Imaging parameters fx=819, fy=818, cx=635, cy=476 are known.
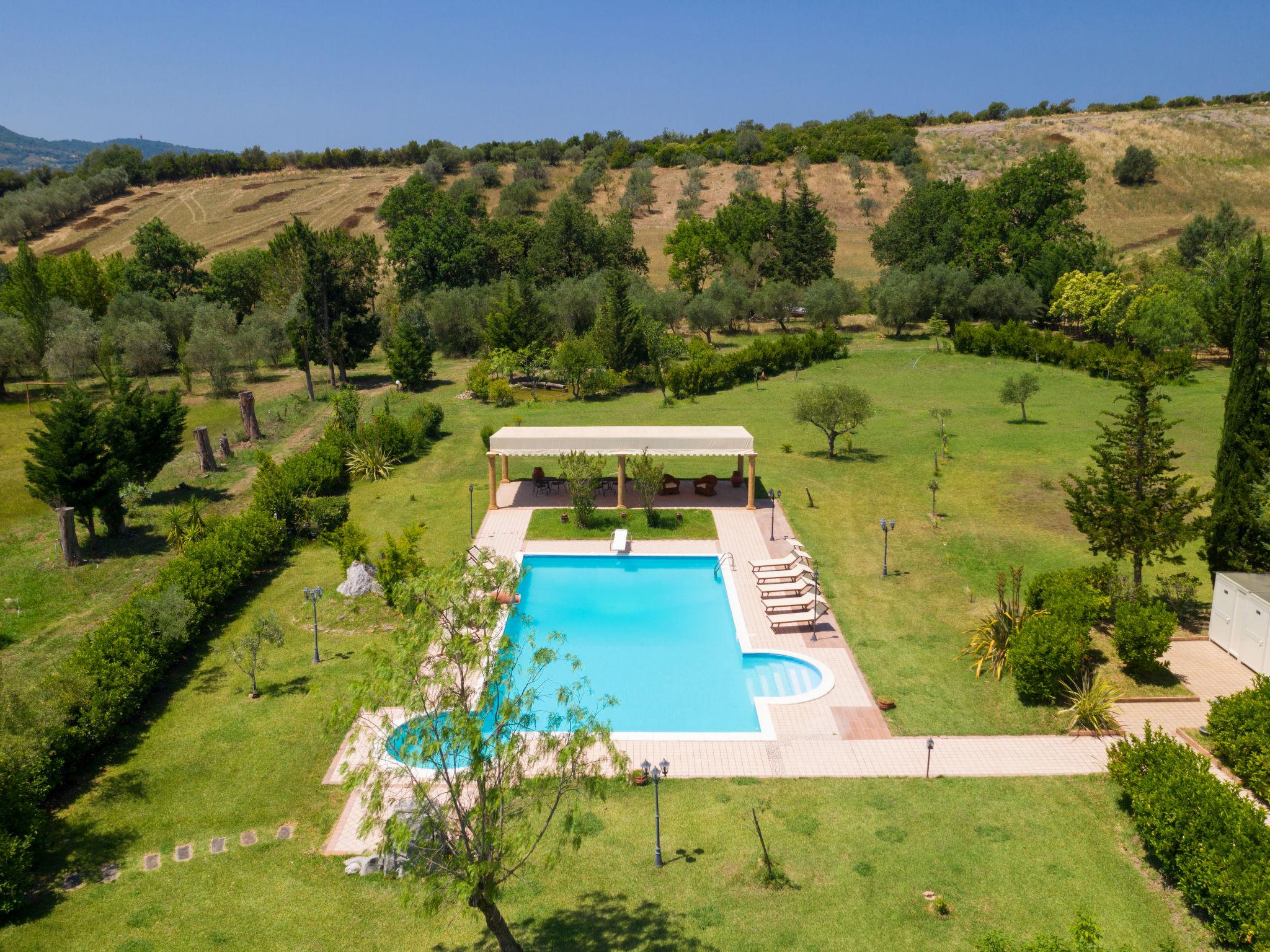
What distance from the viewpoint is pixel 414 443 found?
108ft

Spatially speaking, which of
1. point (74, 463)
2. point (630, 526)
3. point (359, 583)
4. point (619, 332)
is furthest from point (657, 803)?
point (619, 332)

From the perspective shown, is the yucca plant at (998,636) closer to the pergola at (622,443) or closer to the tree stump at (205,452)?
the pergola at (622,443)

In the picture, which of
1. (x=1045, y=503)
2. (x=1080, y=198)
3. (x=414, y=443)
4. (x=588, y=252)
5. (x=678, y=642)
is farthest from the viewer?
(x=588, y=252)

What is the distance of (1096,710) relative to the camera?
15.5 meters

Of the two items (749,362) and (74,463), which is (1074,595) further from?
(749,362)

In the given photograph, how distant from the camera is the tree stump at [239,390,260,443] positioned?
34375 mm

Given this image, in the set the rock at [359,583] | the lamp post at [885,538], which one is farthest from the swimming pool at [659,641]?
the lamp post at [885,538]

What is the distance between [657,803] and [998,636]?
9386mm

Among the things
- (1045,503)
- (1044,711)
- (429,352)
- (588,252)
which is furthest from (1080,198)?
(1044,711)

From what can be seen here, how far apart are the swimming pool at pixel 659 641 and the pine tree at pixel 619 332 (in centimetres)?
2200

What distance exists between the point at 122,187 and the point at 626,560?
102472 millimetres

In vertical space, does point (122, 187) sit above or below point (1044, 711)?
above

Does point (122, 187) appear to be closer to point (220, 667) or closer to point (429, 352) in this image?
point (429, 352)

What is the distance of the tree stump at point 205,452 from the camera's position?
98.3ft
